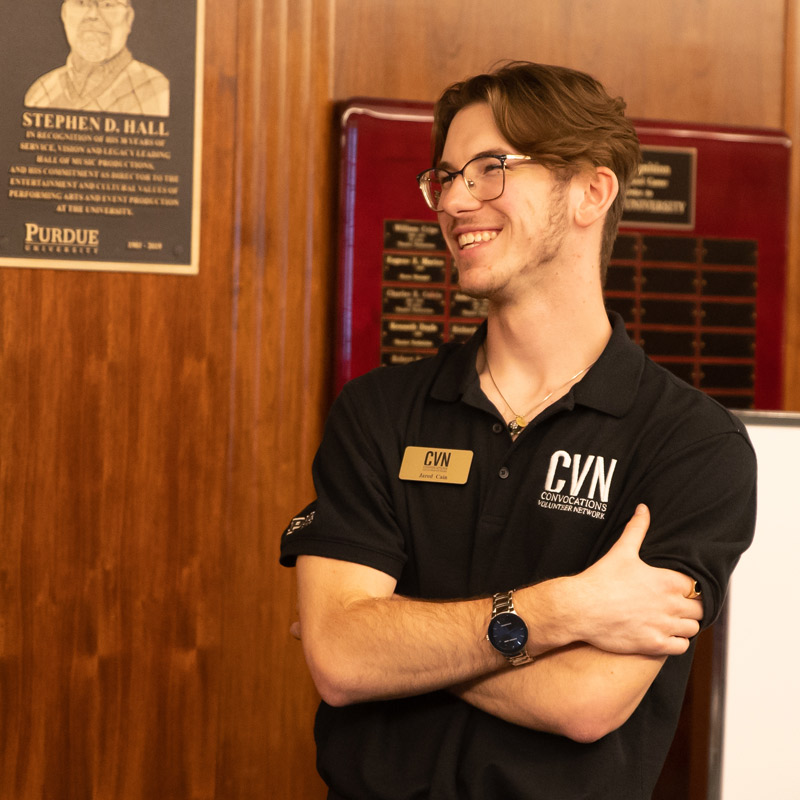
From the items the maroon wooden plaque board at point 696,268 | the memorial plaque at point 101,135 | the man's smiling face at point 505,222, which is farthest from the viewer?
the maroon wooden plaque board at point 696,268

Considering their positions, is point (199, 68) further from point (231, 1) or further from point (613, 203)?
point (613, 203)

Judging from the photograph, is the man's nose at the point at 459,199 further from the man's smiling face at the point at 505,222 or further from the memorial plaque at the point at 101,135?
the memorial plaque at the point at 101,135

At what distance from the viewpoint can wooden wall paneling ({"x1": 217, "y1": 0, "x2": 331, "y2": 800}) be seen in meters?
2.20

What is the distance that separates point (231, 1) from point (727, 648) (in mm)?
1757

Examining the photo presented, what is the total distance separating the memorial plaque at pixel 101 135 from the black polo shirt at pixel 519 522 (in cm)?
91

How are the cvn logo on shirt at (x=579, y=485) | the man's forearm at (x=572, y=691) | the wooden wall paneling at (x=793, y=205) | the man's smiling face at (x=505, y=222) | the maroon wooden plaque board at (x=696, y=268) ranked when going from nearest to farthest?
the man's forearm at (x=572, y=691) → the cvn logo on shirt at (x=579, y=485) → the man's smiling face at (x=505, y=222) → the maroon wooden plaque board at (x=696, y=268) → the wooden wall paneling at (x=793, y=205)

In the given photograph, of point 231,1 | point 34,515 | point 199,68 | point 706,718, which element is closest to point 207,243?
point 199,68

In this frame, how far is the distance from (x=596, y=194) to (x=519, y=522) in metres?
0.58

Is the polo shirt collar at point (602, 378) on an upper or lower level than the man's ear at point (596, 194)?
lower

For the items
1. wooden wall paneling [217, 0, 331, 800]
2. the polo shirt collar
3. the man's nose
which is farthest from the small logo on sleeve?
wooden wall paneling [217, 0, 331, 800]

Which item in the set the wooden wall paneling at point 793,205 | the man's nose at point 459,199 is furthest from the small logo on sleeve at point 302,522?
the wooden wall paneling at point 793,205

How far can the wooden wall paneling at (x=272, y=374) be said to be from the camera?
2.20 meters

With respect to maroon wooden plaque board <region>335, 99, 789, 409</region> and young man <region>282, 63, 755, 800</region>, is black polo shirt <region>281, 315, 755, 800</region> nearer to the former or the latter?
young man <region>282, 63, 755, 800</region>

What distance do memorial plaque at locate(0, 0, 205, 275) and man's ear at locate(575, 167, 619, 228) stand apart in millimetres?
963
